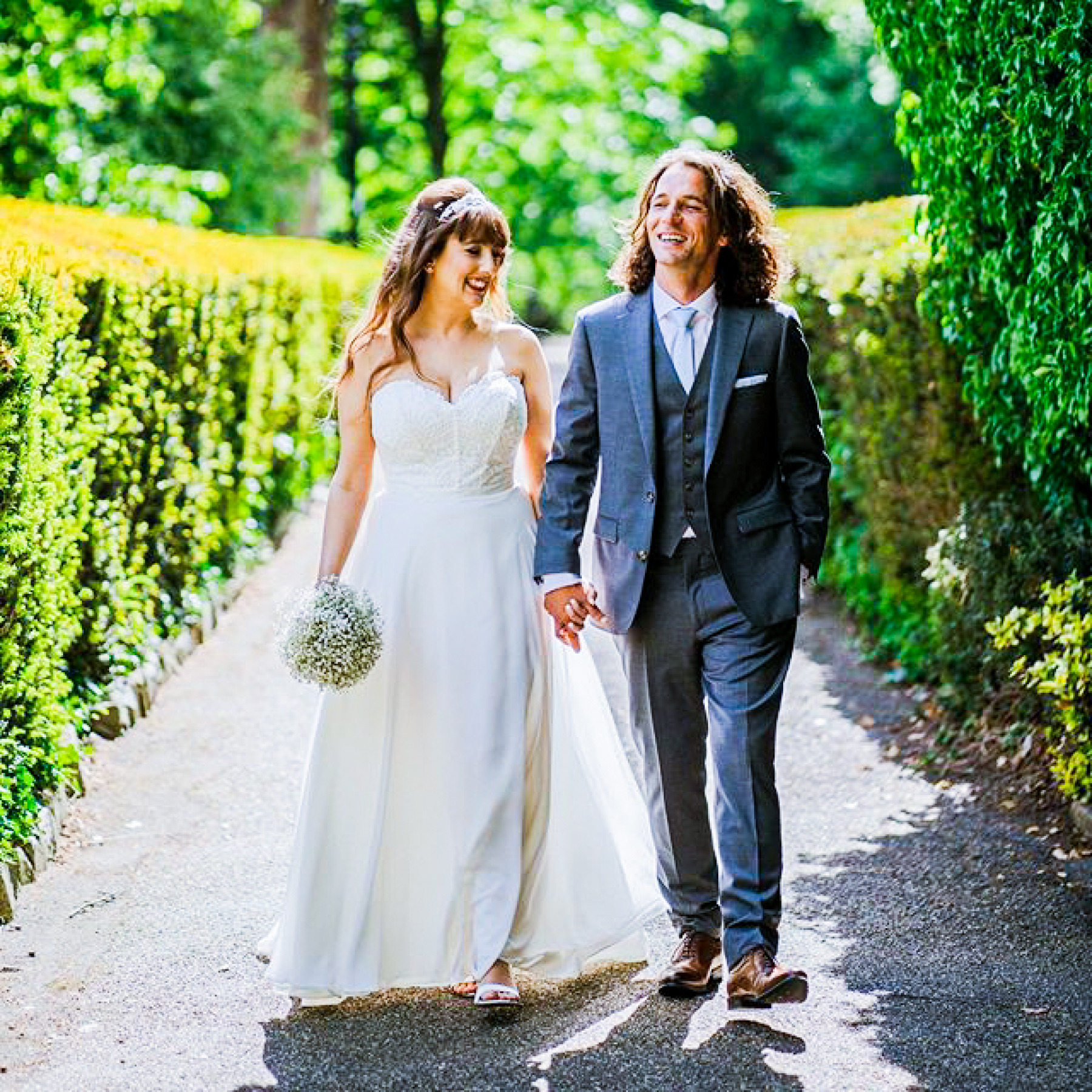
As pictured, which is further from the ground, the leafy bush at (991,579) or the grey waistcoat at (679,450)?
the grey waistcoat at (679,450)

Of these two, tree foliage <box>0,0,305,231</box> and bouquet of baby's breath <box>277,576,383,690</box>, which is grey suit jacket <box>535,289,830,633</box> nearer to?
bouquet of baby's breath <box>277,576,383,690</box>

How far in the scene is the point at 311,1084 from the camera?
461 cm

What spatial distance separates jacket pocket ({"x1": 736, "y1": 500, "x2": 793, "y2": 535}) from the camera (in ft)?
16.4

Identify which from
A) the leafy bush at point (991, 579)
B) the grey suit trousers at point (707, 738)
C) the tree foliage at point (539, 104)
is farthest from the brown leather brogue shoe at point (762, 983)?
the tree foliage at point (539, 104)

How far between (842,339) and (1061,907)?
4.72 metres

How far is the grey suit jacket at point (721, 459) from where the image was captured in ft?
16.4

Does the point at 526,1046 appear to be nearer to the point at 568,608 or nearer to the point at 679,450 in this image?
the point at 568,608

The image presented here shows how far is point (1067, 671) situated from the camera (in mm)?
6281

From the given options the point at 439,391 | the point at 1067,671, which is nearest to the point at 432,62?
the point at 1067,671

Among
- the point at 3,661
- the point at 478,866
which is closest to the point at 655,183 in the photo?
the point at 478,866

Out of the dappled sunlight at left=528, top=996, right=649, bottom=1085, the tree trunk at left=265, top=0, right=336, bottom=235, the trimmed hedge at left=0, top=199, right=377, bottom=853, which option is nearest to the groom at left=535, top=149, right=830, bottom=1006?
the dappled sunlight at left=528, top=996, right=649, bottom=1085

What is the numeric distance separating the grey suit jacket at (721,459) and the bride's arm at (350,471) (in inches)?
23.9

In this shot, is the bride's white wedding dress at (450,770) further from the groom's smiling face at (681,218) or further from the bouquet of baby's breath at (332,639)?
the groom's smiling face at (681,218)

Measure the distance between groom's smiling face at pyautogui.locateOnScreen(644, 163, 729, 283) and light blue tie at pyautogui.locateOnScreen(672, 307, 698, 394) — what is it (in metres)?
0.13
